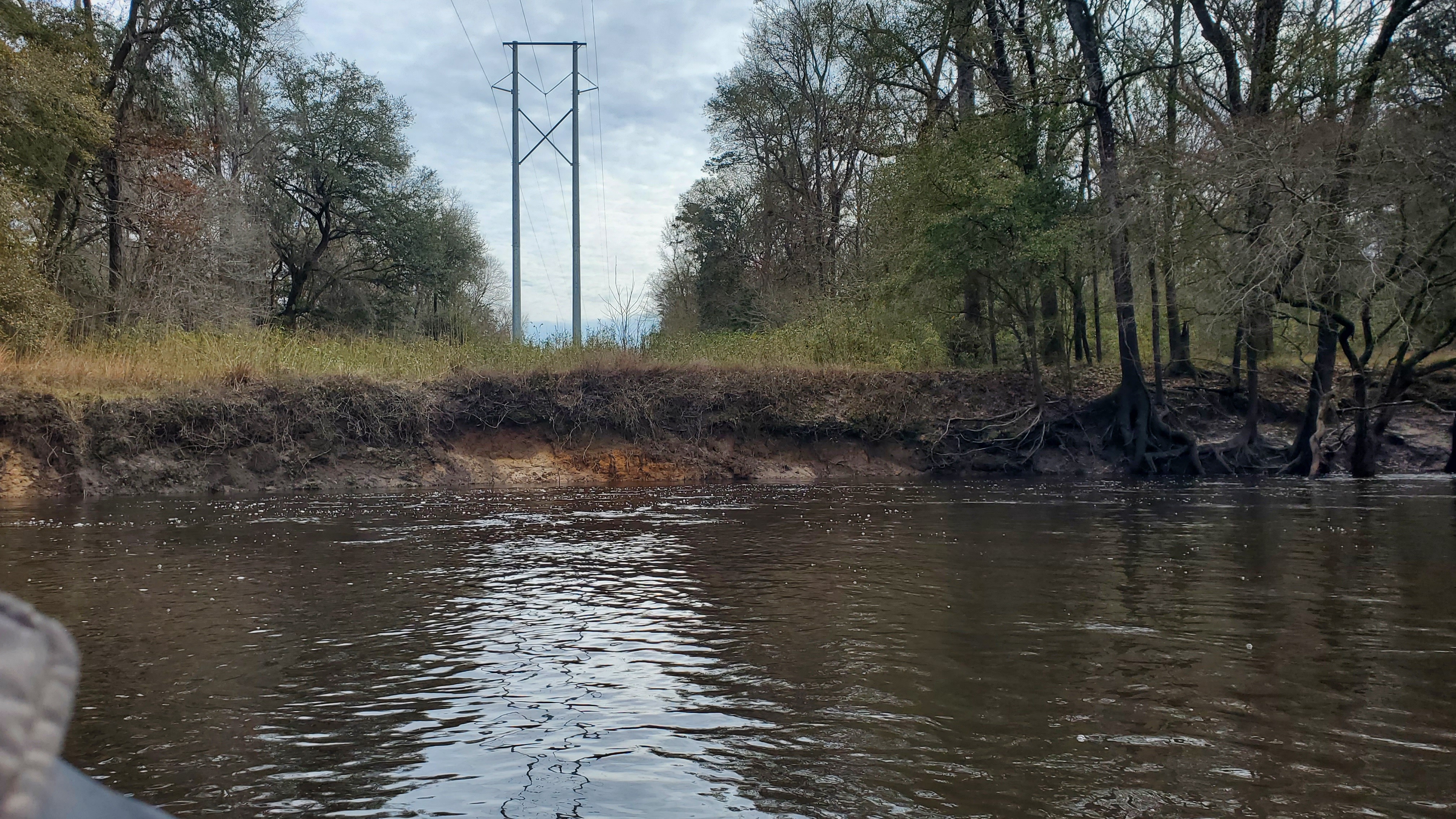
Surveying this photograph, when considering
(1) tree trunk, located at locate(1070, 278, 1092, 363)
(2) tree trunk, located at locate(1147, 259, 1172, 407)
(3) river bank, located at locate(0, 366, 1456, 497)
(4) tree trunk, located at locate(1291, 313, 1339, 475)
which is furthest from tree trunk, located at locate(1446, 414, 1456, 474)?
(1) tree trunk, located at locate(1070, 278, 1092, 363)

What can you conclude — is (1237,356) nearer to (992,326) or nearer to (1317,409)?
(1317,409)

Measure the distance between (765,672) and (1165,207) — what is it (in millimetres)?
15567

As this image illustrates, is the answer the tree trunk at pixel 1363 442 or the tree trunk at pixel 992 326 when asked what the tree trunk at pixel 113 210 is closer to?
the tree trunk at pixel 992 326

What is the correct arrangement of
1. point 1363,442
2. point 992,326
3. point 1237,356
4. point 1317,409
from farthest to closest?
1. point 992,326
2. point 1237,356
3. point 1317,409
4. point 1363,442

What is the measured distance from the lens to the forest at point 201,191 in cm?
2241

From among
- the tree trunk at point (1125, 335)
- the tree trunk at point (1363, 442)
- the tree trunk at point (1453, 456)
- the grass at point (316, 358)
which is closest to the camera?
the grass at point (316, 358)

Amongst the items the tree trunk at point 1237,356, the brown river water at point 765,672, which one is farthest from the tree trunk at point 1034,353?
the brown river water at point 765,672

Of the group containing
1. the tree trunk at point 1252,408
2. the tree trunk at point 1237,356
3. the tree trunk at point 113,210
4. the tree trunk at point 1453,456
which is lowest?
the tree trunk at point 1453,456

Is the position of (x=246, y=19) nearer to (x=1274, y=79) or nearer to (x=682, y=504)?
(x=682, y=504)

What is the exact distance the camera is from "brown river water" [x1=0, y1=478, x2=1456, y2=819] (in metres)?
3.68

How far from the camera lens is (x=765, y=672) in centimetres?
526

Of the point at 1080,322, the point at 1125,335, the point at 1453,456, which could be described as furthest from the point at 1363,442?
the point at 1080,322

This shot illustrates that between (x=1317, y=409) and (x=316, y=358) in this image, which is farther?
(x=316, y=358)

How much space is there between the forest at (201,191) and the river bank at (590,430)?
363 centimetres
